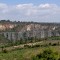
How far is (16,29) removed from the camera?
A: 117 meters

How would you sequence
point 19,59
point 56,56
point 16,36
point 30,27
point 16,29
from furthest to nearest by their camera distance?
point 30,27
point 16,29
point 16,36
point 19,59
point 56,56

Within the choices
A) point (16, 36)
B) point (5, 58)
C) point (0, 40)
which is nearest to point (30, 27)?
point (16, 36)

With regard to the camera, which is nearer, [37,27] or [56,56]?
[56,56]

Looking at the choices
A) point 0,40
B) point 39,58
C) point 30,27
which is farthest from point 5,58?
point 30,27

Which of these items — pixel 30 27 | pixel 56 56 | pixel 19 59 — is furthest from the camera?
pixel 30 27

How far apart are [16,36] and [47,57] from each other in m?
68.6

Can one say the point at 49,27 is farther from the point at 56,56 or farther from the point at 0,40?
the point at 56,56

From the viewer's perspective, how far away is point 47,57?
85.6 feet

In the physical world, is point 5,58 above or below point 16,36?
above

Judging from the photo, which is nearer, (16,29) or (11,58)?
(11,58)

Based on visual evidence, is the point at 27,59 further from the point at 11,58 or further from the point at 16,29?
the point at 16,29

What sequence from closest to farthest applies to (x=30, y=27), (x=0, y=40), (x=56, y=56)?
(x=56, y=56)
(x=0, y=40)
(x=30, y=27)

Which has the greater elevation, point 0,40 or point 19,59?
point 19,59

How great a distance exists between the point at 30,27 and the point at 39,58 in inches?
3904
